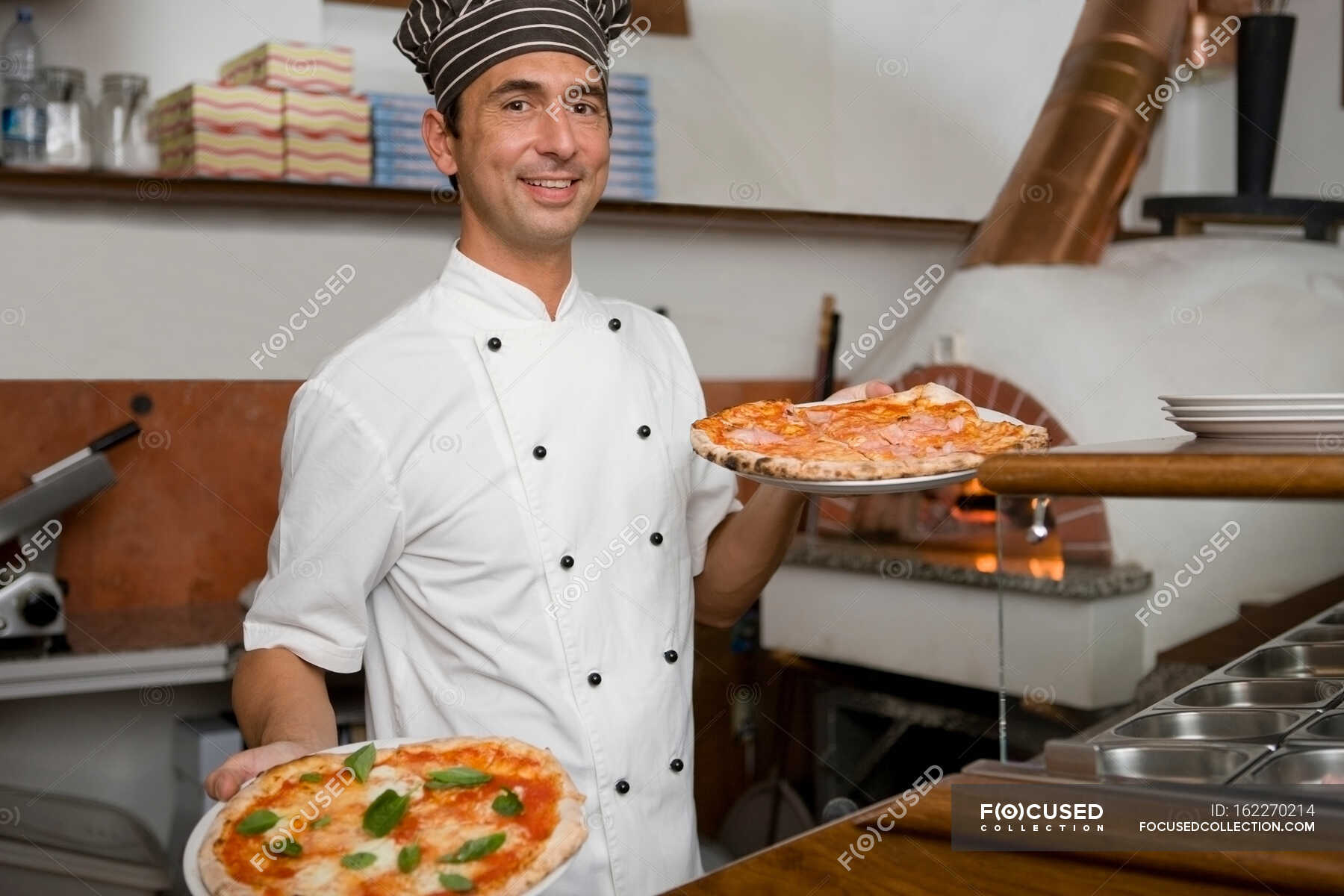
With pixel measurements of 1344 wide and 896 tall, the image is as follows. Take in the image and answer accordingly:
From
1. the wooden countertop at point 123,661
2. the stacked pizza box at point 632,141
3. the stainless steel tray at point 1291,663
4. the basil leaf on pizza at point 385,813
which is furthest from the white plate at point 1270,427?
the stacked pizza box at point 632,141

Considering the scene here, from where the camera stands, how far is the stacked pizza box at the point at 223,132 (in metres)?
2.86

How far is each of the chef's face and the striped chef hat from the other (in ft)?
0.05

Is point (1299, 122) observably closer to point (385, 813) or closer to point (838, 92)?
point (838, 92)

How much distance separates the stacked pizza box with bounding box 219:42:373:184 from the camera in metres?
2.92

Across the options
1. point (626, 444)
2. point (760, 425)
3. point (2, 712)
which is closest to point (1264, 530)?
point (760, 425)

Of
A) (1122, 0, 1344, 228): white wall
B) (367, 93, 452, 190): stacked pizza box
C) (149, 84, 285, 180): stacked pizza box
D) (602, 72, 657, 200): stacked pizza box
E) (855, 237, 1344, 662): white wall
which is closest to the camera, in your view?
(149, 84, 285, 180): stacked pizza box

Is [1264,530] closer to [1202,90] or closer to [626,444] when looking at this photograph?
[626,444]

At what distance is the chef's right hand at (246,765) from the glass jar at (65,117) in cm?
187

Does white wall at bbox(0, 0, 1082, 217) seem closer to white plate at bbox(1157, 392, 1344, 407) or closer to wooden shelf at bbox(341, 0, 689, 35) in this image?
wooden shelf at bbox(341, 0, 689, 35)

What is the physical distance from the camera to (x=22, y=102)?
9.14ft

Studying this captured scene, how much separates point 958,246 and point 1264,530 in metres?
3.14

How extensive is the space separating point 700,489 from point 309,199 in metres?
1.62

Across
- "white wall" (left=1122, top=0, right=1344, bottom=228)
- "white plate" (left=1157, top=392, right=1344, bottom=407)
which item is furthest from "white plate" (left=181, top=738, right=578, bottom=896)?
"white wall" (left=1122, top=0, right=1344, bottom=228)

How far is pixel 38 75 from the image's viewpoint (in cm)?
279
